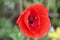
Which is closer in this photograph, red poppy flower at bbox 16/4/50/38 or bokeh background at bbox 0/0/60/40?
red poppy flower at bbox 16/4/50/38

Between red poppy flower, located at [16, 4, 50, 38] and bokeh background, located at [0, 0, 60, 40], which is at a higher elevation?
red poppy flower, located at [16, 4, 50, 38]

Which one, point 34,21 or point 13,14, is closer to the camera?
point 34,21

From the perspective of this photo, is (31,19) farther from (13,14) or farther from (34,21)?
(13,14)

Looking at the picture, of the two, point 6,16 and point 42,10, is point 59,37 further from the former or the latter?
point 6,16

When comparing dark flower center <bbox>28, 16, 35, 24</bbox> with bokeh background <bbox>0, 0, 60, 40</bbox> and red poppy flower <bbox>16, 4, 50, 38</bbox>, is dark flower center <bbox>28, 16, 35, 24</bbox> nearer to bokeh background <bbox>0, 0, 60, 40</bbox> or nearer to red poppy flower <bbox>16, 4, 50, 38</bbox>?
red poppy flower <bbox>16, 4, 50, 38</bbox>

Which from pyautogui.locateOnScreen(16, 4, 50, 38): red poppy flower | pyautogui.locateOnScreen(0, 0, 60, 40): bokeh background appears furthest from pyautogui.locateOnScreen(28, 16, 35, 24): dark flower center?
pyautogui.locateOnScreen(0, 0, 60, 40): bokeh background

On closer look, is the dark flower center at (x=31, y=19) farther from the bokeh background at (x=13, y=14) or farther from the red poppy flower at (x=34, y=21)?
the bokeh background at (x=13, y=14)

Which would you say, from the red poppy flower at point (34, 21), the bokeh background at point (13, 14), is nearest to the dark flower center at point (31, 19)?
the red poppy flower at point (34, 21)

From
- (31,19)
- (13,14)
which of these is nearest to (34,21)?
(31,19)

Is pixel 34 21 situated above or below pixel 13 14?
above
